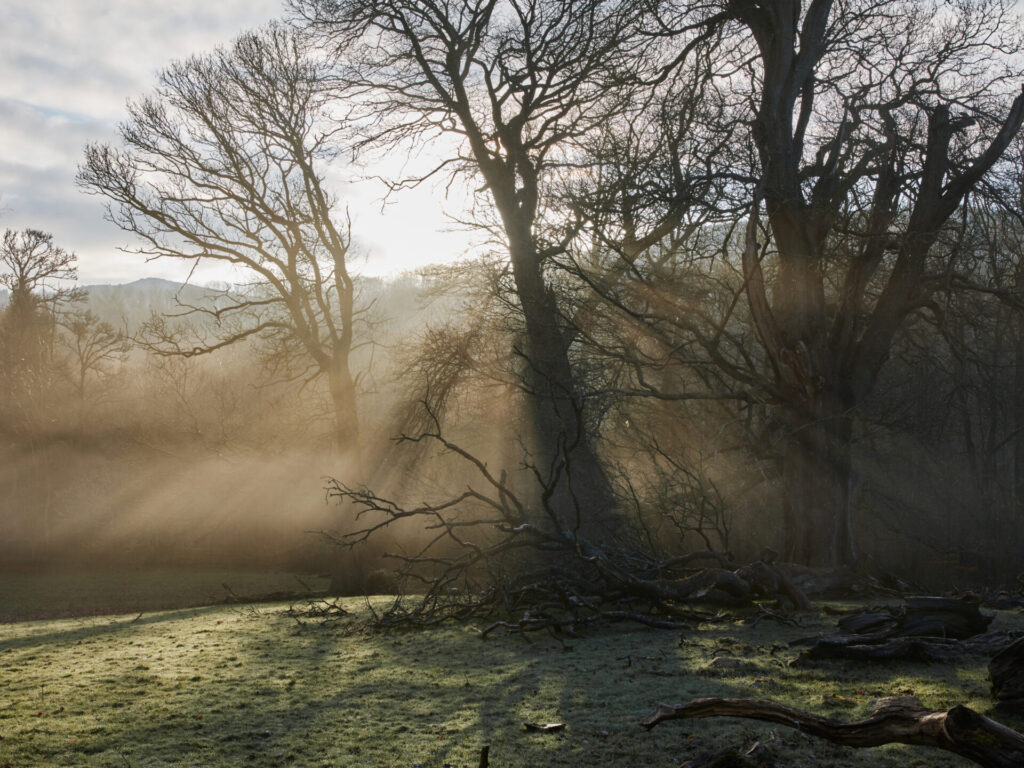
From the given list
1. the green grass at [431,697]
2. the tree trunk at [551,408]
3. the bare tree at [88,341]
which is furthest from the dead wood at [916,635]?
the bare tree at [88,341]

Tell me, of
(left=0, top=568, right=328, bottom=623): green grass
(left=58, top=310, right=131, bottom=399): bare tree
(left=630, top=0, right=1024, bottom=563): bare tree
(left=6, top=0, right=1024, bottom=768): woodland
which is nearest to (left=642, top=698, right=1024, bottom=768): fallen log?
(left=6, top=0, right=1024, bottom=768): woodland

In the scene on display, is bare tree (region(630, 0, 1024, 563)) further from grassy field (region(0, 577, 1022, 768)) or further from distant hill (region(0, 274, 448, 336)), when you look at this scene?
distant hill (region(0, 274, 448, 336))

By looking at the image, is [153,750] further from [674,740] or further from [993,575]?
[993,575]

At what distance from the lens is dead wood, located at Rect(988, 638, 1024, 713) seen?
3859mm

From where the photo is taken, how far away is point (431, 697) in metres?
5.02

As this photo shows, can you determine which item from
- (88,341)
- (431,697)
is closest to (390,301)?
(88,341)

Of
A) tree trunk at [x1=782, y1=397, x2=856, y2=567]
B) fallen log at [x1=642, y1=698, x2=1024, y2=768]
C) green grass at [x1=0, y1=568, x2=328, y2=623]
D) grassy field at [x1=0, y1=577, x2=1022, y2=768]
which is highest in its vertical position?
tree trunk at [x1=782, y1=397, x2=856, y2=567]

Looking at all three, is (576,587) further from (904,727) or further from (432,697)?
(904,727)

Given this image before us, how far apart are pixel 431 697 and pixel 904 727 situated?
2.85 metres

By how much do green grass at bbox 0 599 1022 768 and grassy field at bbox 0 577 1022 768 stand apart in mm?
15

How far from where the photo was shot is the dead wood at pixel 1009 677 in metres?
3.86

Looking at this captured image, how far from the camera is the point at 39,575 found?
24.9 m

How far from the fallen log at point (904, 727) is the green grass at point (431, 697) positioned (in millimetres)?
414

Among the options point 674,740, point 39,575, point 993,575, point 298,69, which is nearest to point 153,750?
point 674,740
